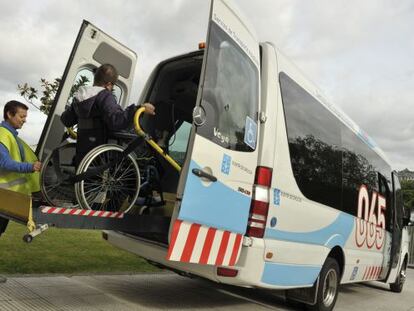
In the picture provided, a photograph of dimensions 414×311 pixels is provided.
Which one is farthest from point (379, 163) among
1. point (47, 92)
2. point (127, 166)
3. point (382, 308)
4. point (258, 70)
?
point (47, 92)

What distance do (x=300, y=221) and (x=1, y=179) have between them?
3.08 metres

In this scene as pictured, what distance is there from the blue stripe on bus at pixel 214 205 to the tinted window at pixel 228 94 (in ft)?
1.30

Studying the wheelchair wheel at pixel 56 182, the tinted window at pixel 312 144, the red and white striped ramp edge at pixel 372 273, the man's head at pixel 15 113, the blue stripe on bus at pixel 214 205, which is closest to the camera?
the blue stripe on bus at pixel 214 205

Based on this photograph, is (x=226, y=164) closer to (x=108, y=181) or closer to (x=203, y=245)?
(x=203, y=245)

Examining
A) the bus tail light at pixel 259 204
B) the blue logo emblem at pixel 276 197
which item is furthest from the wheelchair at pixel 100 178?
the blue logo emblem at pixel 276 197

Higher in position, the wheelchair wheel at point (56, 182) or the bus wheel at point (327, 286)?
the wheelchair wheel at point (56, 182)

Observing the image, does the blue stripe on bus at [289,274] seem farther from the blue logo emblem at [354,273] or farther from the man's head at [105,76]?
the man's head at [105,76]

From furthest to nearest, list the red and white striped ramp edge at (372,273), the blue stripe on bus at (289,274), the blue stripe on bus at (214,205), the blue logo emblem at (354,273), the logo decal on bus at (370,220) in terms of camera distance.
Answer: the red and white striped ramp edge at (372,273)
the logo decal on bus at (370,220)
the blue logo emblem at (354,273)
the blue stripe on bus at (289,274)
the blue stripe on bus at (214,205)

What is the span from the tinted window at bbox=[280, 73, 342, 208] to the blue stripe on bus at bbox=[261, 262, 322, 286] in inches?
31.9

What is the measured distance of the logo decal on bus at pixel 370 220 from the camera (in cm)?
693

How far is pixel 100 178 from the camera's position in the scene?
4305mm

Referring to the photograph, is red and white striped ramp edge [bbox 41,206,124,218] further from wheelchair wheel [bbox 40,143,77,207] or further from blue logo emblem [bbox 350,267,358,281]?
blue logo emblem [bbox 350,267,358,281]

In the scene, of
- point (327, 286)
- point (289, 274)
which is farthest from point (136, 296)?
point (327, 286)

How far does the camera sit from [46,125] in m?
5.15
